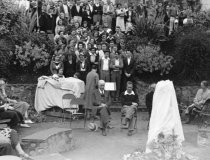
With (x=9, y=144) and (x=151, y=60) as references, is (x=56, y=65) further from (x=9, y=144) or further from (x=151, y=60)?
(x=9, y=144)

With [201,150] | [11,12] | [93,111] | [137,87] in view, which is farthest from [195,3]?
[201,150]

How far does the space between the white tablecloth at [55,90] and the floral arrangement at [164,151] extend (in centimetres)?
639

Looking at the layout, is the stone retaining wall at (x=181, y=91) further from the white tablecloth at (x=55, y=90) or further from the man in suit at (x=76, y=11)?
the man in suit at (x=76, y=11)

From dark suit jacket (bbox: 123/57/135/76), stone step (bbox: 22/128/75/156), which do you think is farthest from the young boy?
stone step (bbox: 22/128/75/156)

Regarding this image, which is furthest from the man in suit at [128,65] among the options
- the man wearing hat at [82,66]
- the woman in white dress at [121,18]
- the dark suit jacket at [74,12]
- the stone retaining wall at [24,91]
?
the dark suit jacket at [74,12]

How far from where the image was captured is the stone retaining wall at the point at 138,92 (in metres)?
17.8

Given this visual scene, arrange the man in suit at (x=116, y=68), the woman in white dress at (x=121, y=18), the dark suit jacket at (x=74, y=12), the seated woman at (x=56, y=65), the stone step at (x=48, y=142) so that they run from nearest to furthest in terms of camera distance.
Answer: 1. the stone step at (x=48, y=142)
2. the seated woman at (x=56, y=65)
3. the man in suit at (x=116, y=68)
4. the dark suit jacket at (x=74, y=12)
5. the woman in white dress at (x=121, y=18)

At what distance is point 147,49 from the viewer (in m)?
19.6

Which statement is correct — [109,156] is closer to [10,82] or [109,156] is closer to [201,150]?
[201,150]

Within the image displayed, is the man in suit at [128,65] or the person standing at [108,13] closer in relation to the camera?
the man in suit at [128,65]

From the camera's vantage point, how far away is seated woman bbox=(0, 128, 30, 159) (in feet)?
34.2

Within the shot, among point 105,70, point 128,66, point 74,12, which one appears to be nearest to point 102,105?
point 105,70

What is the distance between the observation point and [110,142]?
13.5m

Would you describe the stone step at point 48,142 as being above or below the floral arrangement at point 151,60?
below
